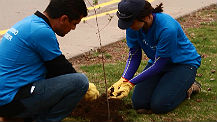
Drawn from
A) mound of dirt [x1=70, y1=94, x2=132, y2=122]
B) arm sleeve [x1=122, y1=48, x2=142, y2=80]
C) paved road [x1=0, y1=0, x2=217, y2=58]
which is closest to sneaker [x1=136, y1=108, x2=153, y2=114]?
mound of dirt [x1=70, y1=94, x2=132, y2=122]

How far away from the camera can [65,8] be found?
354cm

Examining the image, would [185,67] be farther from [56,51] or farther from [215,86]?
[56,51]

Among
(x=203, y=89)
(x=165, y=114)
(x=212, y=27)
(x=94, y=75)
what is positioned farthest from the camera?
(x=212, y=27)

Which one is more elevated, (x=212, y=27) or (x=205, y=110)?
(x=205, y=110)

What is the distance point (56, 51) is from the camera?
353 centimetres

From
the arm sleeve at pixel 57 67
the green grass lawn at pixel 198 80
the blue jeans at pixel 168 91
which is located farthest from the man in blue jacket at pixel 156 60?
the arm sleeve at pixel 57 67

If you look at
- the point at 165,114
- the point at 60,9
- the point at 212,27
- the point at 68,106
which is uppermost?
the point at 60,9

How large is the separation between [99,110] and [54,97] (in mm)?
741

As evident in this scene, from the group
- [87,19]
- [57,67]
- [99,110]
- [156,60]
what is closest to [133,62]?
[156,60]

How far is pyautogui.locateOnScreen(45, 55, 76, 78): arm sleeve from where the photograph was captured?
3.56 metres

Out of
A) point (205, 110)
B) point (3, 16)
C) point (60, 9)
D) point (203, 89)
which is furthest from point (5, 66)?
point (3, 16)

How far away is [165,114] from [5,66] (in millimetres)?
1774

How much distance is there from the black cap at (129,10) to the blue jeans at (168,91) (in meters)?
0.84

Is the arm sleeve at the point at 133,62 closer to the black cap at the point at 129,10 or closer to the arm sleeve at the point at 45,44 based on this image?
the black cap at the point at 129,10
